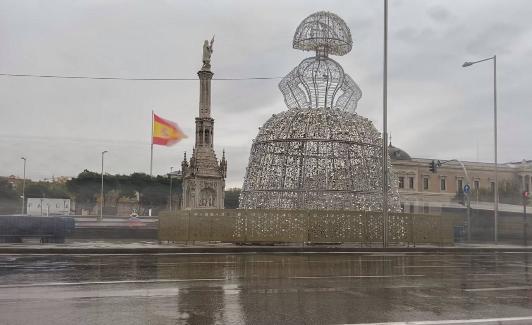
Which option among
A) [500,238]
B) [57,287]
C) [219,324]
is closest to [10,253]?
[57,287]

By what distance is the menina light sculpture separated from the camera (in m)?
23.2

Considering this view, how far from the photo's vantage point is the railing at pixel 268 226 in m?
23.2

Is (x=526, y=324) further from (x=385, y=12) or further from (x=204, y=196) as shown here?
(x=204, y=196)

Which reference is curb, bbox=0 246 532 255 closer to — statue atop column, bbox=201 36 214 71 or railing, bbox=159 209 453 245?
railing, bbox=159 209 453 245

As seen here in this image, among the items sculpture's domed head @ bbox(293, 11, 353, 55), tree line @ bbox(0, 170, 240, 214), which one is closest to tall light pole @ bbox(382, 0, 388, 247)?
sculpture's domed head @ bbox(293, 11, 353, 55)

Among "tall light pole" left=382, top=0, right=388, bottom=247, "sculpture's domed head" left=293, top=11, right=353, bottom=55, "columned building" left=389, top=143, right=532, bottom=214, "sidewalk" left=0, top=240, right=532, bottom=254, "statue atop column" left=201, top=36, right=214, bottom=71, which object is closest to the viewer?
"sidewalk" left=0, top=240, right=532, bottom=254

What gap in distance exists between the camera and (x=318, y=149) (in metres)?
23.0

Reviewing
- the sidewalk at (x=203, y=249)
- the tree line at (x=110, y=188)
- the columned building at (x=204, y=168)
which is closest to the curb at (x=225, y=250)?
the sidewalk at (x=203, y=249)

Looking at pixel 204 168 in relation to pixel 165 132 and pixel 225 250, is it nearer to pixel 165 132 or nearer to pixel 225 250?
pixel 165 132

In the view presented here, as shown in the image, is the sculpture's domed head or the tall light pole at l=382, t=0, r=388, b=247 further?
the sculpture's domed head

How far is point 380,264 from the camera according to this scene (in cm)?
1691

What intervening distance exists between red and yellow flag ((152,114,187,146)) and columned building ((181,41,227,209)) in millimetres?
3696

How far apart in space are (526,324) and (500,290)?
12.1ft

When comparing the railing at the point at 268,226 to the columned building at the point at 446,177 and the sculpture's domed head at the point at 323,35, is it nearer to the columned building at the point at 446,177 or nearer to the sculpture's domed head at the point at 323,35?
the sculpture's domed head at the point at 323,35
